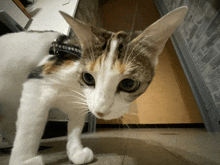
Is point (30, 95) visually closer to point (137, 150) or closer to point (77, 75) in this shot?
point (77, 75)

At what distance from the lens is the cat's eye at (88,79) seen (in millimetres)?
329

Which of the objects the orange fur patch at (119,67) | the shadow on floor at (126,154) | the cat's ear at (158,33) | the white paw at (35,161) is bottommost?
the shadow on floor at (126,154)

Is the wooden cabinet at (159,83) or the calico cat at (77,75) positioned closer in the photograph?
the calico cat at (77,75)

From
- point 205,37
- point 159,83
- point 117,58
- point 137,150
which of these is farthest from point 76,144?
point 205,37

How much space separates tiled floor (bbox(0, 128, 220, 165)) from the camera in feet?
0.95

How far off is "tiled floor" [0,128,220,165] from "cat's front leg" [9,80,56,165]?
24 mm

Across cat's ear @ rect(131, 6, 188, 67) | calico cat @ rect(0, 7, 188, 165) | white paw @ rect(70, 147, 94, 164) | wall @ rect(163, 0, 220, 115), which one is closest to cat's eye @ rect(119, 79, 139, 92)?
calico cat @ rect(0, 7, 188, 165)

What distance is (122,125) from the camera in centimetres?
40

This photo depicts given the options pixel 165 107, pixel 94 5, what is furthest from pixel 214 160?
pixel 94 5

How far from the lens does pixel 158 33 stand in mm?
329

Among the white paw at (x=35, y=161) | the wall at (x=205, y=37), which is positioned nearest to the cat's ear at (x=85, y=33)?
the white paw at (x=35, y=161)

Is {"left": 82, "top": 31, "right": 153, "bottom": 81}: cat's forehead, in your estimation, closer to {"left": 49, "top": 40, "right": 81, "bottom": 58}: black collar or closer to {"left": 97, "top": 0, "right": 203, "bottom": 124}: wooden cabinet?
{"left": 49, "top": 40, "right": 81, "bottom": 58}: black collar

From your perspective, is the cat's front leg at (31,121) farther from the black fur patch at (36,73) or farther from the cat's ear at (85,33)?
the cat's ear at (85,33)

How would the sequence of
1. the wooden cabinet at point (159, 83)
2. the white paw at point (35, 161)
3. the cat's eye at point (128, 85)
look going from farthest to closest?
1. the wooden cabinet at point (159, 83)
2. the cat's eye at point (128, 85)
3. the white paw at point (35, 161)
